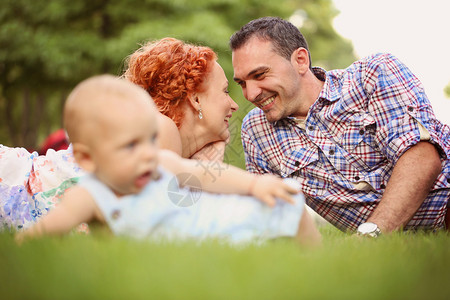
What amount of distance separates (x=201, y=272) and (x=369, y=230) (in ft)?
6.19

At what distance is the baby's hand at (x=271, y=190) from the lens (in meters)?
2.13

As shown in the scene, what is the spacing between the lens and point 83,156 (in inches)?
82.8

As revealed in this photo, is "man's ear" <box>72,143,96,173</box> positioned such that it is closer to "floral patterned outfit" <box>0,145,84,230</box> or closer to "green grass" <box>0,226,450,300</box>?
"green grass" <box>0,226,450,300</box>

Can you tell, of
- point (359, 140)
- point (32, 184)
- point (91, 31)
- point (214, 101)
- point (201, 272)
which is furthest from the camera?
point (91, 31)

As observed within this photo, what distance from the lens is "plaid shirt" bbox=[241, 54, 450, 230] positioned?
12.5 feet

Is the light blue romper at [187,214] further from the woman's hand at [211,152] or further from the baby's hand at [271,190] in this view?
the woman's hand at [211,152]

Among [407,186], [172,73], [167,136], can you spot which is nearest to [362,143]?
[407,186]

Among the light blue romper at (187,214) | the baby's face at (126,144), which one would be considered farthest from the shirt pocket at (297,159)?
the baby's face at (126,144)

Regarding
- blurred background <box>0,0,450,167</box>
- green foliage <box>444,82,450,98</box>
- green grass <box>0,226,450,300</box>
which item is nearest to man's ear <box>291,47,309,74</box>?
green grass <box>0,226,450,300</box>

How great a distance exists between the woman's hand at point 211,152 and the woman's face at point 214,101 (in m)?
0.21

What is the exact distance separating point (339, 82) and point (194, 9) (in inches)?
465

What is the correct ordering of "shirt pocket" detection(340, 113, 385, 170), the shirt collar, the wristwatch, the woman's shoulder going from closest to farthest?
the woman's shoulder, the wristwatch, "shirt pocket" detection(340, 113, 385, 170), the shirt collar

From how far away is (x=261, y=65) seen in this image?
4.18 meters

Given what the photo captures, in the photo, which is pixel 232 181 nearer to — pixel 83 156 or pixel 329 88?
pixel 83 156
